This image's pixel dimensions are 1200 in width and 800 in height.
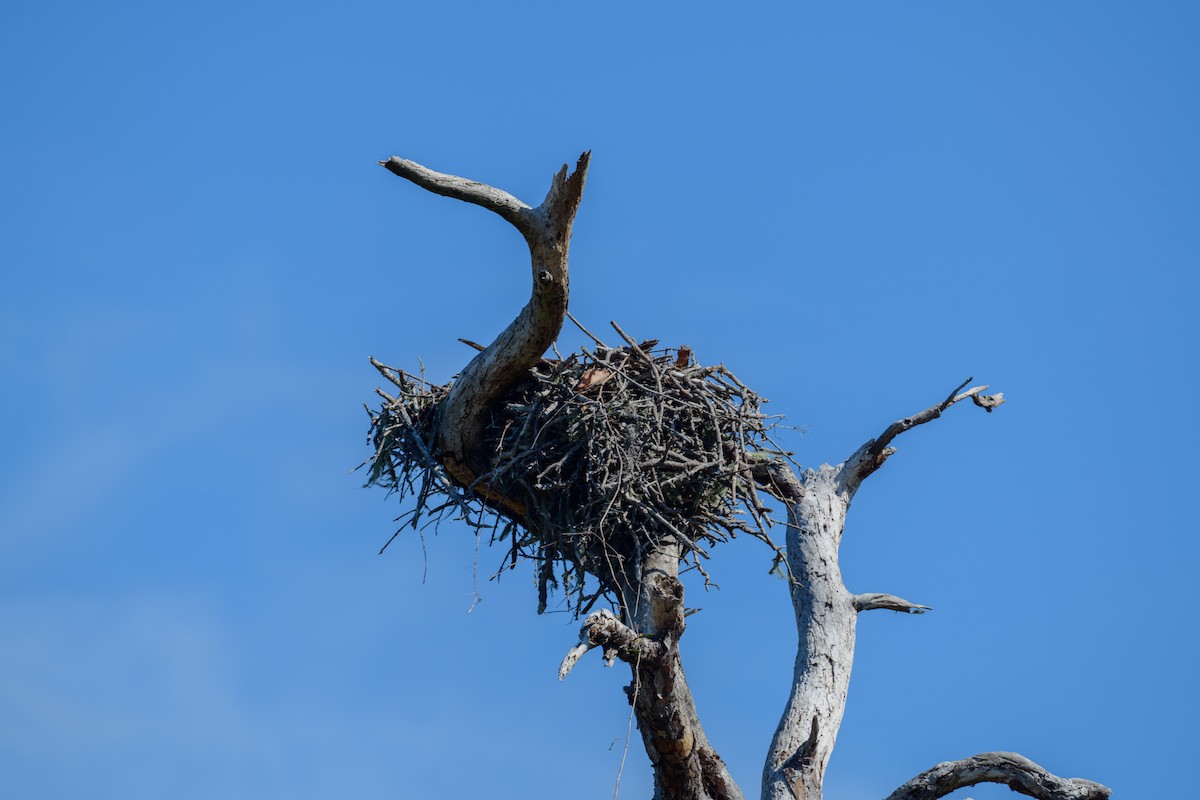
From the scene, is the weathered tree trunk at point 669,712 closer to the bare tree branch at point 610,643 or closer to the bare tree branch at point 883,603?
the bare tree branch at point 610,643

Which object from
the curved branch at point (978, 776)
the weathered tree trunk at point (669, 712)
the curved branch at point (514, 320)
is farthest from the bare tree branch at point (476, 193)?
the curved branch at point (978, 776)

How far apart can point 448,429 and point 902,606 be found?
2.96 meters

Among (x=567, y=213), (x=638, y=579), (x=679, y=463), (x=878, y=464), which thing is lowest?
(x=638, y=579)

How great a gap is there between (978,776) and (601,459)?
2.50m

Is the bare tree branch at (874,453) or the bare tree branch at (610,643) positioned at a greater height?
the bare tree branch at (874,453)

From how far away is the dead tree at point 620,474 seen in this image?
250 inches

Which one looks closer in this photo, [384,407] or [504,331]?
[504,331]

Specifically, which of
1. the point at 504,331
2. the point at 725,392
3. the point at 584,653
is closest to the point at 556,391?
the point at 504,331

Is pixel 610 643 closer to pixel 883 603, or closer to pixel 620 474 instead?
pixel 620 474

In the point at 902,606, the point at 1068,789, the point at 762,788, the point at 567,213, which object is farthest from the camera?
the point at 902,606

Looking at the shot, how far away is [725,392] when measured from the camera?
7.45 meters

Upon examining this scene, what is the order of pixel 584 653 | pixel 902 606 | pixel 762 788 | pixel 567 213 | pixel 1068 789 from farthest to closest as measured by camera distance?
pixel 902 606 → pixel 762 788 → pixel 1068 789 → pixel 567 213 → pixel 584 653

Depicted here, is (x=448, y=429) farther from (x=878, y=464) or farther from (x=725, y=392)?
(x=878, y=464)

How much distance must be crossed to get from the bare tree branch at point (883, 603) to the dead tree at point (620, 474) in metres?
0.34
